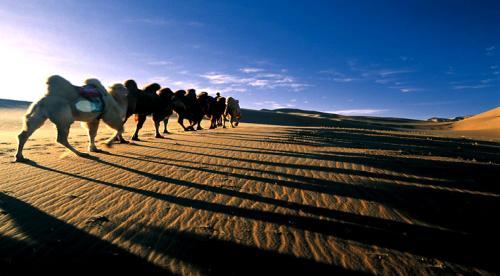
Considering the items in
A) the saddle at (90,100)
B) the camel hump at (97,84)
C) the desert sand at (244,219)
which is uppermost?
the camel hump at (97,84)

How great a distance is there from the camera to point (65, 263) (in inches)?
130

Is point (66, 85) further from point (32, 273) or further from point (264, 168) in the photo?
point (32, 273)

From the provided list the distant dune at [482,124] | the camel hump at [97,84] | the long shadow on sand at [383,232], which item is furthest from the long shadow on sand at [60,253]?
the distant dune at [482,124]

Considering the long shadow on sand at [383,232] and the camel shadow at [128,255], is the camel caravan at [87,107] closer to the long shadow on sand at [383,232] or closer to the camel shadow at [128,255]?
the camel shadow at [128,255]

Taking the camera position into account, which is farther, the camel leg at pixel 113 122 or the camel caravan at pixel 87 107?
the camel leg at pixel 113 122

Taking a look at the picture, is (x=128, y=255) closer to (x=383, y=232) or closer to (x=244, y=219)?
(x=244, y=219)

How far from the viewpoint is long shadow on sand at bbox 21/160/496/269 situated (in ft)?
12.2

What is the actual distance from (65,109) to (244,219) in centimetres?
614

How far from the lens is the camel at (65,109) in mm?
7656

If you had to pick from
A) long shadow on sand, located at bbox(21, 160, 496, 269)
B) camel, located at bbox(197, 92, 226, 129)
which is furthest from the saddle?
camel, located at bbox(197, 92, 226, 129)

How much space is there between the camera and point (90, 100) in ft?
28.2

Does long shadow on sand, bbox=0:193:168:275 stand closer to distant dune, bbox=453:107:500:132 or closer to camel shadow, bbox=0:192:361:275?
camel shadow, bbox=0:192:361:275

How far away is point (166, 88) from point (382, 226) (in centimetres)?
1432

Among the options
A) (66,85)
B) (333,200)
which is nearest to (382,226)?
(333,200)
